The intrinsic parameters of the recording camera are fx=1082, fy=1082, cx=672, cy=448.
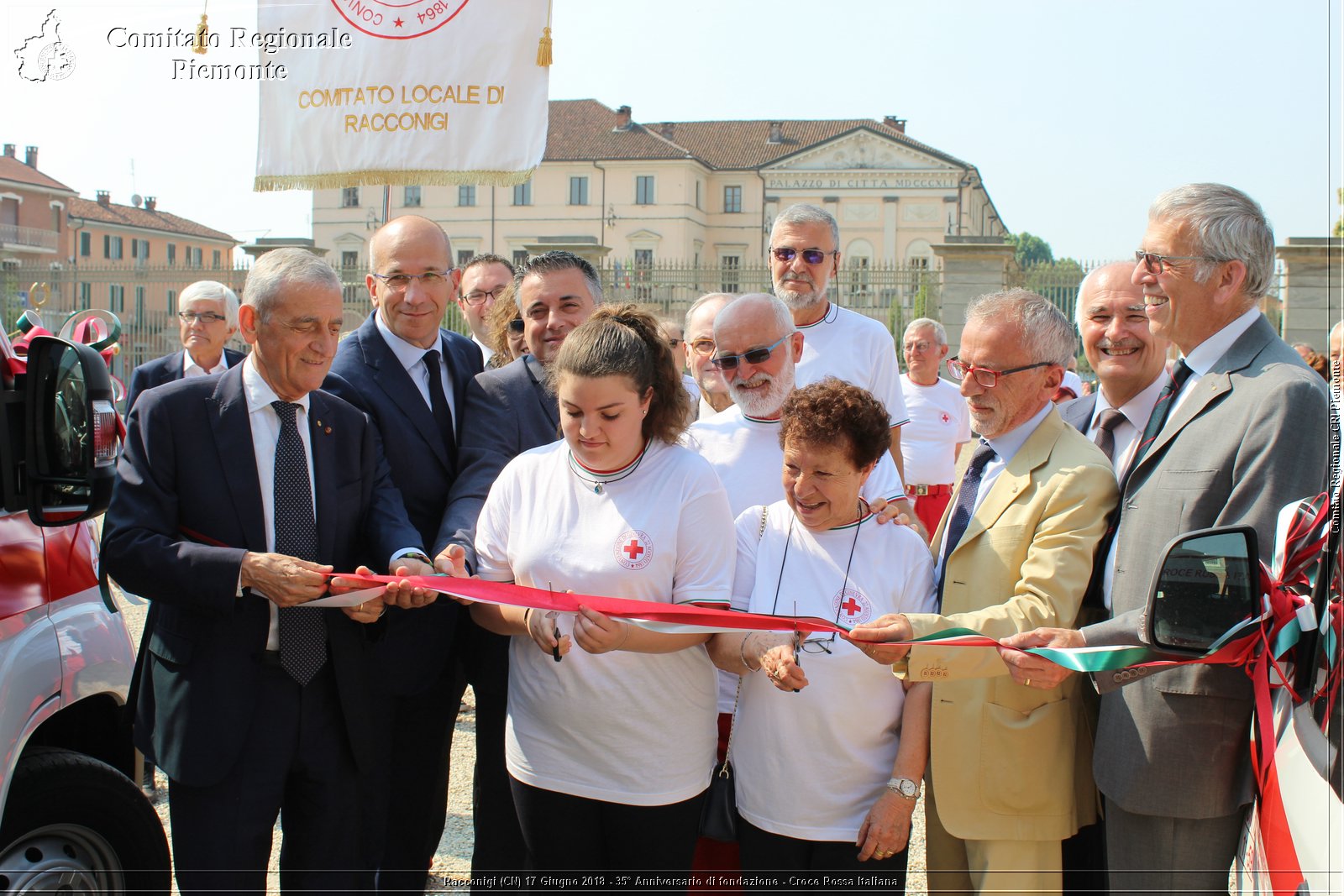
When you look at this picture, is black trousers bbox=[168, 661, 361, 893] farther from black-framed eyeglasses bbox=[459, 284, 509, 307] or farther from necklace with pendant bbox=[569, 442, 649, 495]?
black-framed eyeglasses bbox=[459, 284, 509, 307]

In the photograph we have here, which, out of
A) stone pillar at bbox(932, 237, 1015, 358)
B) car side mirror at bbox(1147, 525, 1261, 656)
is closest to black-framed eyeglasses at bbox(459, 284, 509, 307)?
car side mirror at bbox(1147, 525, 1261, 656)

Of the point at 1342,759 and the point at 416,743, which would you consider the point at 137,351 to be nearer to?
the point at 416,743

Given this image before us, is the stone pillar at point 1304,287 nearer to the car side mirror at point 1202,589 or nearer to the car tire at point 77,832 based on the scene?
the car side mirror at point 1202,589

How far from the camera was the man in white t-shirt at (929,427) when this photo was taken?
8961 mm

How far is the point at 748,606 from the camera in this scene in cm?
317

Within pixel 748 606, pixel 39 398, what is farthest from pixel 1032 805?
pixel 39 398

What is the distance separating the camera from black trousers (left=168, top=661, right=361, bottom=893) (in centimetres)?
303

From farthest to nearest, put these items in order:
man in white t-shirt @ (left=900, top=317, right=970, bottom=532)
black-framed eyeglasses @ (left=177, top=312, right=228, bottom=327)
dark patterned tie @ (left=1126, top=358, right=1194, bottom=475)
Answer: man in white t-shirt @ (left=900, top=317, right=970, bottom=532) → black-framed eyeglasses @ (left=177, top=312, right=228, bottom=327) → dark patterned tie @ (left=1126, top=358, right=1194, bottom=475)

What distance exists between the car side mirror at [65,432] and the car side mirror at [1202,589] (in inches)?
109

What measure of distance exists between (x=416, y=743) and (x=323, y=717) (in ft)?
2.59

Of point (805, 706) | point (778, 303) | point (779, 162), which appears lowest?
point (805, 706)

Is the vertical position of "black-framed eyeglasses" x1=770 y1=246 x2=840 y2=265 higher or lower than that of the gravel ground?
higher

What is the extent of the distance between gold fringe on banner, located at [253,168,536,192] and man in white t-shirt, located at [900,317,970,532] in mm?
4843

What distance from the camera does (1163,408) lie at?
127 inches
